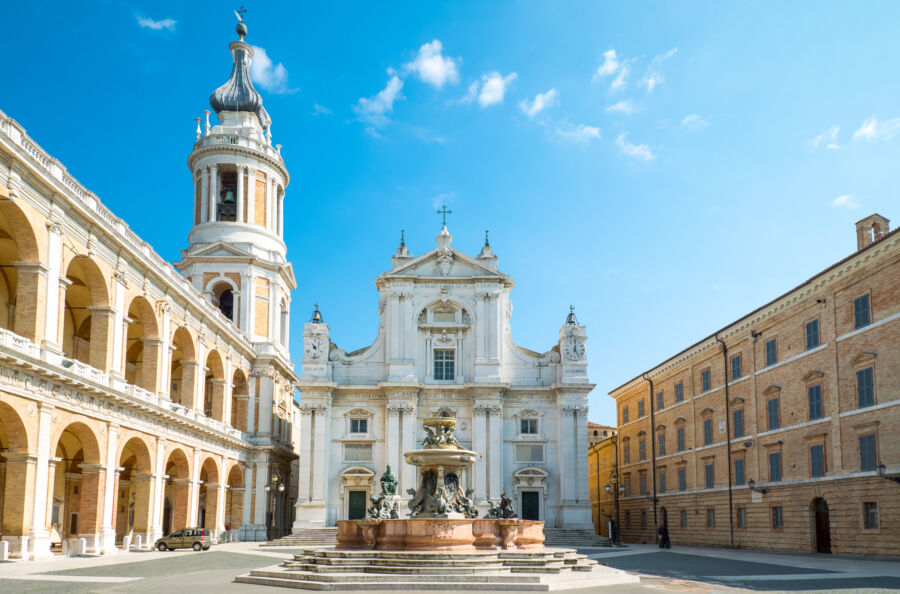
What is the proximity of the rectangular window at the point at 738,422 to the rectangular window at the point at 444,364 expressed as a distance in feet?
63.6

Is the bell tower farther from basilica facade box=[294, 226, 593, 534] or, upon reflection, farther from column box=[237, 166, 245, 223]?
basilica facade box=[294, 226, 593, 534]

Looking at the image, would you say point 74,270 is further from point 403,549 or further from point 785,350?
point 785,350

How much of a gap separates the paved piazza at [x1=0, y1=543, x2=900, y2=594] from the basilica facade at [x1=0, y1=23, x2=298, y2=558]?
10.3 ft

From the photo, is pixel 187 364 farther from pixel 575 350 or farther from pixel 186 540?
pixel 575 350

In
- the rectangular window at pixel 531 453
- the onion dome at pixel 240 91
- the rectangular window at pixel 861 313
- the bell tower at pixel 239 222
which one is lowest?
the rectangular window at pixel 531 453

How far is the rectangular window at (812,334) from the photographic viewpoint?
3619cm

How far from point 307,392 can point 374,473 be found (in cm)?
657

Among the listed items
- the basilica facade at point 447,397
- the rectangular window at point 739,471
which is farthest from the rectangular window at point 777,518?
the basilica facade at point 447,397

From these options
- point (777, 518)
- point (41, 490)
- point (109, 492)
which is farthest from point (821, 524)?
point (41, 490)

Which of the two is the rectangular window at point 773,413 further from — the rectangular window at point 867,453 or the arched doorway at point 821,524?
the rectangular window at point 867,453

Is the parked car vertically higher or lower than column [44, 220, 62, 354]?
lower

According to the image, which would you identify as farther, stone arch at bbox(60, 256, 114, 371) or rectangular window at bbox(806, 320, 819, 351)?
rectangular window at bbox(806, 320, 819, 351)

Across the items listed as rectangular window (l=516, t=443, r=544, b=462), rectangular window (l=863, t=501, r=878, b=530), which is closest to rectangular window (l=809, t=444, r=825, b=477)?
rectangular window (l=863, t=501, r=878, b=530)

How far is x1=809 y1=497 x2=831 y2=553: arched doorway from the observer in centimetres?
3538
